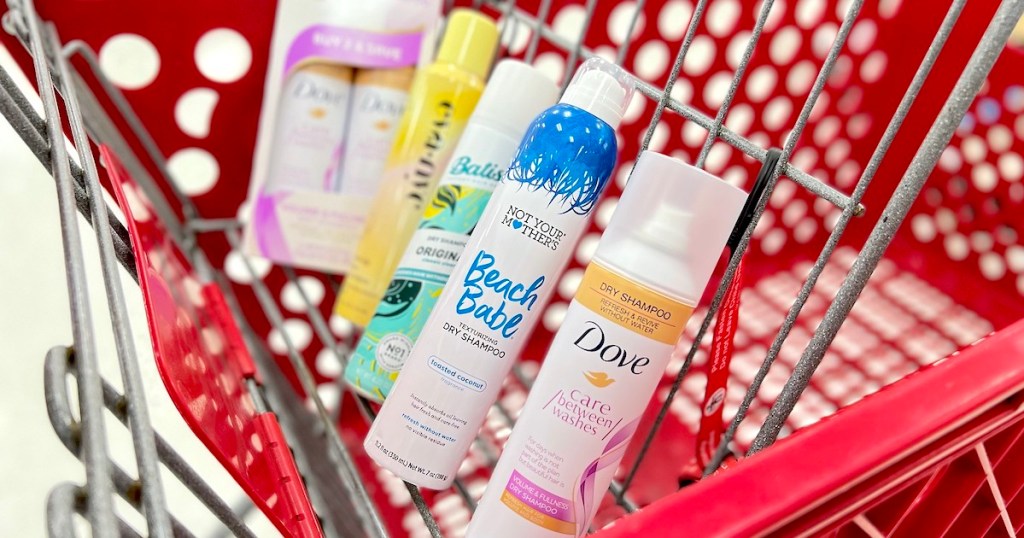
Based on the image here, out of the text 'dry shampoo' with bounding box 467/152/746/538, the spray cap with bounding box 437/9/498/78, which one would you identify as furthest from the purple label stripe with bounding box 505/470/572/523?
the spray cap with bounding box 437/9/498/78

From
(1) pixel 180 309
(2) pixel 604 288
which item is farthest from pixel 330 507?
(2) pixel 604 288

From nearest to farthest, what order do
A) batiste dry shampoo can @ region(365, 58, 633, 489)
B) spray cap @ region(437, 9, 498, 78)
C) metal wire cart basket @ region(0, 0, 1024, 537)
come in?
metal wire cart basket @ region(0, 0, 1024, 537), batiste dry shampoo can @ region(365, 58, 633, 489), spray cap @ region(437, 9, 498, 78)

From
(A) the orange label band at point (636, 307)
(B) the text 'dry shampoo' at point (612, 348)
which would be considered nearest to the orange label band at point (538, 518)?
(B) the text 'dry shampoo' at point (612, 348)

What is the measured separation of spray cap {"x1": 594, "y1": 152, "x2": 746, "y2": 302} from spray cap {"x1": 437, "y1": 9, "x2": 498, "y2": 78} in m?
0.20

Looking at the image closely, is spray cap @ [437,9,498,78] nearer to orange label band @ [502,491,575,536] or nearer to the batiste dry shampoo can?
the batiste dry shampoo can

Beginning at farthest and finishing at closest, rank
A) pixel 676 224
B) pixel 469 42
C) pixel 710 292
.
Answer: pixel 710 292, pixel 469 42, pixel 676 224

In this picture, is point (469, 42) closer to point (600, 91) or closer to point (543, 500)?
point (600, 91)

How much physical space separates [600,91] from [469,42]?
154 millimetres

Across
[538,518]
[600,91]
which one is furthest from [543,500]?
[600,91]

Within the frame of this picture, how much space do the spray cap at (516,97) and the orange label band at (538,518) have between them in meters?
0.22

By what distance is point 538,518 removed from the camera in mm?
392

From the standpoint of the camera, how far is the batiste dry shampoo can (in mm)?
396

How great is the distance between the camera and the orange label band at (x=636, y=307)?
0.36m

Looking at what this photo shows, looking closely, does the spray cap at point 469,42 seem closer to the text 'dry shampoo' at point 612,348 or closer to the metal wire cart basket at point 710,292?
the metal wire cart basket at point 710,292
